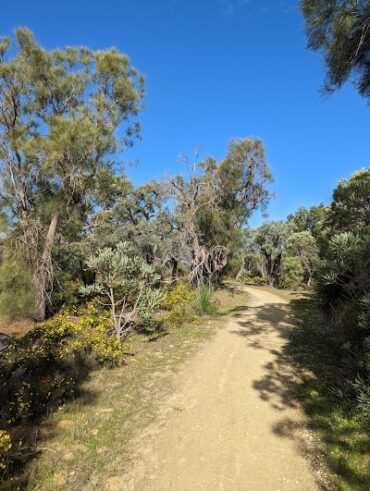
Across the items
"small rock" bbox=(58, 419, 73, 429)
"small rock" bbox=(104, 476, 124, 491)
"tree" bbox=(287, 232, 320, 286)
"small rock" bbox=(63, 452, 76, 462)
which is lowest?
"small rock" bbox=(104, 476, 124, 491)

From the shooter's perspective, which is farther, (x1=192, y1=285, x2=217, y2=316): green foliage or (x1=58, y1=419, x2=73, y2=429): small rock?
(x1=192, y1=285, x2=217, y2=316): green foliage

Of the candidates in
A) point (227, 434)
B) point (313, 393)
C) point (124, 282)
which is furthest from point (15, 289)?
point (313, 393)

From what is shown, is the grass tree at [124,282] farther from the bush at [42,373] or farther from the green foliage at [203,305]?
the green foliage at [203,305]

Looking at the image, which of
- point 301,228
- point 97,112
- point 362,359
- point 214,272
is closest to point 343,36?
point 362,359

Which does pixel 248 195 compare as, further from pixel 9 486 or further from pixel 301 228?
pixel 301 228

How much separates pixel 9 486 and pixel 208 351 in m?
5.28

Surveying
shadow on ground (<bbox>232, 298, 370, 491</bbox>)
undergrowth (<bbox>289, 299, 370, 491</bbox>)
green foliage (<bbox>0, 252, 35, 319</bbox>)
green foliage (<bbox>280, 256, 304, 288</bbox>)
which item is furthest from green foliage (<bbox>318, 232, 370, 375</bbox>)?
green foliage (<bbox>280, 256, 304, 288</bbox>)

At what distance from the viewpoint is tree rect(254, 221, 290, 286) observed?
27.2 metres

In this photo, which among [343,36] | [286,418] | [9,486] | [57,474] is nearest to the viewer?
[9,486]

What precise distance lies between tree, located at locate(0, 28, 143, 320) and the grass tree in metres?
3.96

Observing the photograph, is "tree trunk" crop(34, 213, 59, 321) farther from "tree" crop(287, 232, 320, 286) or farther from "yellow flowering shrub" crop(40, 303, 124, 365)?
"tree" crop(287, 232, 320, 286)

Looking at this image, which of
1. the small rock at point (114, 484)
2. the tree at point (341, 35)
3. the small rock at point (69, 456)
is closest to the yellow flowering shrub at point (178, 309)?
the small rock at point (69, 456)

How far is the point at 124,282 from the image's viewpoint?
349 inches

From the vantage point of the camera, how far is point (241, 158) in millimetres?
20391
